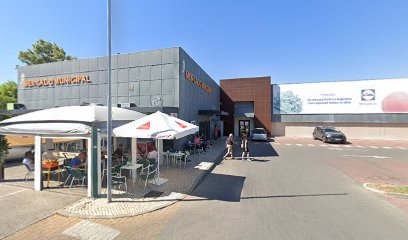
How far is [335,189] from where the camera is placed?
7488 mm

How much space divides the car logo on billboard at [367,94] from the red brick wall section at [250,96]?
11808 mm

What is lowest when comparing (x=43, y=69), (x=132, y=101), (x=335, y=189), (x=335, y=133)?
(x=335, y=189)

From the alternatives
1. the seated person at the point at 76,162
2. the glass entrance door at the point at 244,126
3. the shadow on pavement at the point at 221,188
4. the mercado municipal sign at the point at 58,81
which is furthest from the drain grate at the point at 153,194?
the glass entrance door at the point at 244,126

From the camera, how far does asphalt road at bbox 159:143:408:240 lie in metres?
4.52

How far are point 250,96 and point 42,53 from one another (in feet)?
120

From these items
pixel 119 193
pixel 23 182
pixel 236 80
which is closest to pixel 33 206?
pixel 119 193

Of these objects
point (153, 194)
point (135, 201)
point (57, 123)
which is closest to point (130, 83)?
point (57, 123)

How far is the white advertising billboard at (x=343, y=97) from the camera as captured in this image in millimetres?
25031

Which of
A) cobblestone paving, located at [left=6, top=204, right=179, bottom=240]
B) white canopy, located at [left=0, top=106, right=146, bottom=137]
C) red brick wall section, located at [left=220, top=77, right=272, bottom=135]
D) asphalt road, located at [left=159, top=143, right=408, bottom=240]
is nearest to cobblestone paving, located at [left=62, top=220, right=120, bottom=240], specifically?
cobblestone paving, located at [left=6, top=204, right=179, bottom=240]

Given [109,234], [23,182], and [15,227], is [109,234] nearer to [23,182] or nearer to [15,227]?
[15,227]

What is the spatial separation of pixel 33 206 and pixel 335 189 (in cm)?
1025

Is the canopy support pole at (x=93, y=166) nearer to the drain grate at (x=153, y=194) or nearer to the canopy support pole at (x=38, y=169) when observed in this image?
the drain grate at (x=153, y=194)

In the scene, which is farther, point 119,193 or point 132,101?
point 132,101

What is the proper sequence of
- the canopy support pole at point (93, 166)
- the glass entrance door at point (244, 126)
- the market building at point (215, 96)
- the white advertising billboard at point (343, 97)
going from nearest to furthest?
1. the canopy support pole at point (93, 166)
2. the market building at point (215, 96)
3. the white advertising billboard at point (343, 97)
4. the glass entrance door at point (244, 126)
